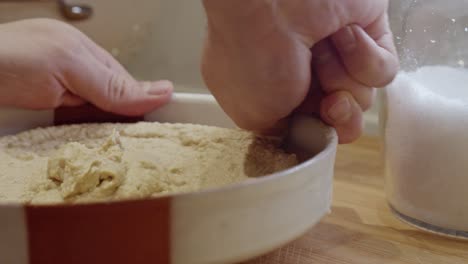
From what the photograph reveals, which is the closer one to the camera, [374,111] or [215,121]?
[215,121]

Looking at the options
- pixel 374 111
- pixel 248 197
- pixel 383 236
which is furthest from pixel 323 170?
pixel 374 111

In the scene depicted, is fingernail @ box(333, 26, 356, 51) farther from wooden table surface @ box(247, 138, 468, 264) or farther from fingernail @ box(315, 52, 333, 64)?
wooden table surface @ box(247, 138, 468, 264)

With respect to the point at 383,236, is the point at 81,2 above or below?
above

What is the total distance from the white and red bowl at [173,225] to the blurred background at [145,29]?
1.88ft

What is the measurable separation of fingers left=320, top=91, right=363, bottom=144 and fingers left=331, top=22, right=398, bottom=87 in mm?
18

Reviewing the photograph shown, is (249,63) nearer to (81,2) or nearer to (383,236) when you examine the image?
(383,236)

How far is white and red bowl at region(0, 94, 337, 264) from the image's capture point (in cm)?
21

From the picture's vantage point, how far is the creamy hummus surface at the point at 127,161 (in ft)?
1.13

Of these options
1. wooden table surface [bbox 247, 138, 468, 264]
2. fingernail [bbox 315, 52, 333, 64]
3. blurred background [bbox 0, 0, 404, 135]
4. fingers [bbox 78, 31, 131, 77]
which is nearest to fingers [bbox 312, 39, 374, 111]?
fingernail [bbox 315, 52, 333, 64]

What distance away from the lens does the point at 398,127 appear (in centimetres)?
47

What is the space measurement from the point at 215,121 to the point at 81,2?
37cm

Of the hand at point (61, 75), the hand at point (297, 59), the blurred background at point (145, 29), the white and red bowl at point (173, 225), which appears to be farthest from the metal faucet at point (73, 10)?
the white and red bowl at point (173, 225)

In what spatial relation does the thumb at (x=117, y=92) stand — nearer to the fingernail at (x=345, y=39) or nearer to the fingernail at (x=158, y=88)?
the fingernail at (x=158, y=88)

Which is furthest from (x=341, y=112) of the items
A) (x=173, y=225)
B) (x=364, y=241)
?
(x=173, y=225)
